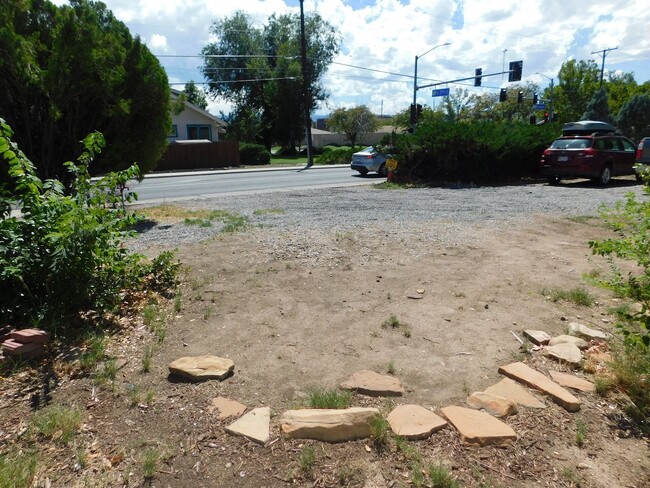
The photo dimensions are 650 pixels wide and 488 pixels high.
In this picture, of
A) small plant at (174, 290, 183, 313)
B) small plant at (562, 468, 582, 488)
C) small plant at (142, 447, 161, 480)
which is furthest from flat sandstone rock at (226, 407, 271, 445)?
small plant at (174, 290, 183, 313)

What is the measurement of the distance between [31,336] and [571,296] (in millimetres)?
5019

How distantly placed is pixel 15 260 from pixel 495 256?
224 inches

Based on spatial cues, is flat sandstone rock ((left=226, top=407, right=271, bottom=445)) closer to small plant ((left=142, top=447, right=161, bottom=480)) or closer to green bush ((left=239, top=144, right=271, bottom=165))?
small plant ((left=142, top=447, right=161, bottom=480))

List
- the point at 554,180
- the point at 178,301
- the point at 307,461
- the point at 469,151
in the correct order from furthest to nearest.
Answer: the point at 469,151 < the point at 554,180 < the point at 178,301 < the point at 307,461

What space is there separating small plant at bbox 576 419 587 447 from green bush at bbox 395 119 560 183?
601 inches

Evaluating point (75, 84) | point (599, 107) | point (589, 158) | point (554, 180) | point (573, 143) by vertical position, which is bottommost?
point (554, 180)

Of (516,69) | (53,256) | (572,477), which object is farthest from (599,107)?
(53,256)

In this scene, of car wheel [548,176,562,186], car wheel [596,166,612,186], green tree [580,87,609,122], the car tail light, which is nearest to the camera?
the car tail light

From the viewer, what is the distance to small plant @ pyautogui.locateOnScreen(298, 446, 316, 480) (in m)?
2.57

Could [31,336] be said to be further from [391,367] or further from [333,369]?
[391,367]

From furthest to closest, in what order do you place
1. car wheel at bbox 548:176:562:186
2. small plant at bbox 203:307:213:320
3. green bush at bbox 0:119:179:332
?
car wheel at bbox 548:176:562:186, small plant at bbox 203:307:213:320, green bush at bbox 0:119:179:332

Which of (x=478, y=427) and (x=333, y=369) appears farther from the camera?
(x=333, y=369)

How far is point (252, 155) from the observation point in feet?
126

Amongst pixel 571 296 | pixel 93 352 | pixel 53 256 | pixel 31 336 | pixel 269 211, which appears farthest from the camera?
pixel 269 211
